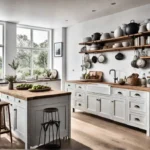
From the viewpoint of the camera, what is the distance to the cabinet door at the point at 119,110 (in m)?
4.12

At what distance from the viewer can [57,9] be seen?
15.2 ft

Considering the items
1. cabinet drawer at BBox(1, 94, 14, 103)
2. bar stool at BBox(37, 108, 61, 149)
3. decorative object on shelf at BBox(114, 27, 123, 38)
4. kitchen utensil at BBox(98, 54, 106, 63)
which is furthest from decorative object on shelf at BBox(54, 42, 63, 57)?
bar stool at BBox(37, 108, 61, 149)

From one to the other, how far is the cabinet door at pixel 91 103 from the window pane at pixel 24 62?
270 centimetres

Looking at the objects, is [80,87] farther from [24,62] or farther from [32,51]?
[32,51]

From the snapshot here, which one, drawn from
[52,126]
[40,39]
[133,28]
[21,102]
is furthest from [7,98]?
[40,39]

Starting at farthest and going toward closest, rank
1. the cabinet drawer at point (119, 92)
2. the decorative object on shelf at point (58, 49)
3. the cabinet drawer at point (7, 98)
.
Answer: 1. the decorative object on shelf at point (58, 49)
2. the cabinet drawer at point (119, 92)
3. the cabinet drawer at point (7, 98)

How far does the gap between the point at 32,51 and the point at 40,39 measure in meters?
0.57

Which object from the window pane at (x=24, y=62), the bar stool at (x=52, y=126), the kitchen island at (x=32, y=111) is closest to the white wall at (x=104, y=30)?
the window pane at (x=24, y=62)

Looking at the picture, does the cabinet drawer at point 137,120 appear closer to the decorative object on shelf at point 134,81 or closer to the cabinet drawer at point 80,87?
the decorative object on shelf at point 134,81

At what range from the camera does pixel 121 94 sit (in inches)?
165

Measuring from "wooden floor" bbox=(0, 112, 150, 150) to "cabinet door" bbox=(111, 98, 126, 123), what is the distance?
7.1 inches

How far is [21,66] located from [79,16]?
8.85 feet

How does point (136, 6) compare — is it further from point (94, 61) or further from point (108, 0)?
point (94, 61)

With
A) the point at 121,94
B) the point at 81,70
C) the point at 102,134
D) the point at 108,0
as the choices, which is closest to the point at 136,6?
the point at 108,0
